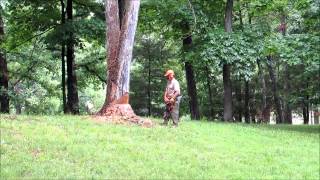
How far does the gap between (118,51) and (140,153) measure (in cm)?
600

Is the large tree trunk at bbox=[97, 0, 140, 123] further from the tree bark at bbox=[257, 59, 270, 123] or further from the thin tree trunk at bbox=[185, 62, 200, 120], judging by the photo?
the tree bark at bbox=[257, 59, 270, 123]

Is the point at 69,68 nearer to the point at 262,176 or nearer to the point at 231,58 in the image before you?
the point at 231,58

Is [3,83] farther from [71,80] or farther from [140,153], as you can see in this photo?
[140,153]

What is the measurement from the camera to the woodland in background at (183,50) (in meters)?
22.1

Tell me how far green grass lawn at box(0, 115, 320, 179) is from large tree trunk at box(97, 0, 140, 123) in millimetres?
1417

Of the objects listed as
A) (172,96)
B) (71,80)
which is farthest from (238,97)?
(172,96)

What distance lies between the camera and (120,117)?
16.2 meters

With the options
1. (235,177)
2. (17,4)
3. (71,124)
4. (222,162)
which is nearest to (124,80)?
(71,124)

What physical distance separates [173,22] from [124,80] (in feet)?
33.4

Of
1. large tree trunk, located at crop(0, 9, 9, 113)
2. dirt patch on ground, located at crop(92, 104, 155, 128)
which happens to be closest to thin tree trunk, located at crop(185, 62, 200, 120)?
large tree trunk, located at crop(0, 9, 9, 113)

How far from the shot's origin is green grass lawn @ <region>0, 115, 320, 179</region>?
33.8 feet

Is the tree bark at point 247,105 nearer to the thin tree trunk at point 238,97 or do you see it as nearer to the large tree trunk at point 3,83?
the thin tree trunk at point 238,97

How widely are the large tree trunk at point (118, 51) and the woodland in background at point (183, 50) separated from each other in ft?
10.8

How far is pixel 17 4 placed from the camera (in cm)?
2377
